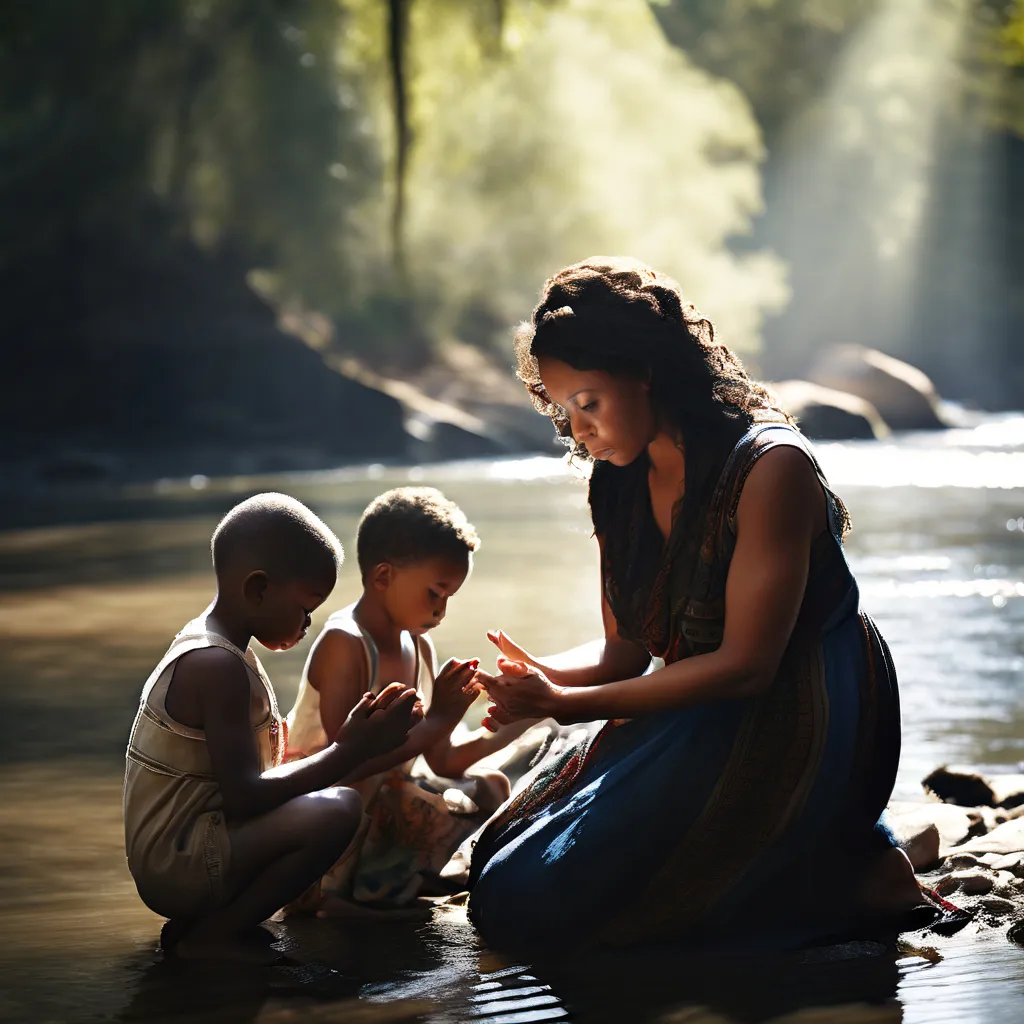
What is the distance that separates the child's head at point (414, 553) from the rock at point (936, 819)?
3.99 ft

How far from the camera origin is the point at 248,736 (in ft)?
10.6

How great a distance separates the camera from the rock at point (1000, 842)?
3.94 metres

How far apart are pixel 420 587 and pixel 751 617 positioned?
2.87ft

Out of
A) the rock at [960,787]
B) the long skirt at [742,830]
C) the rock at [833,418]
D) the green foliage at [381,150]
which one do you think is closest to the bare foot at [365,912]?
the long skirt at [742,830]

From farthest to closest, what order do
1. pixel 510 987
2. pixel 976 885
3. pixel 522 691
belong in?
pixel 976 885 → pixel 522 691 → pixel 510 987

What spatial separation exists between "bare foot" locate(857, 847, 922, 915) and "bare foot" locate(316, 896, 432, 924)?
97cm

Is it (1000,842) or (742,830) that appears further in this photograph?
(1000,842)

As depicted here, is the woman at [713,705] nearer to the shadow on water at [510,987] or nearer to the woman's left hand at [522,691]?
the woman's left hand at [522,691]

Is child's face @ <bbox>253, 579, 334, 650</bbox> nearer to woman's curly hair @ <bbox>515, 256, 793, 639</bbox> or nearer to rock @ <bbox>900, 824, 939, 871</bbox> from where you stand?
woman's curly hair @ <bbox>515, 256, 793, 639</bbox>

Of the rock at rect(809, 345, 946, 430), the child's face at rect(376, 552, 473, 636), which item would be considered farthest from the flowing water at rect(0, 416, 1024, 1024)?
the rock at rect(809, 345, 946, 430)

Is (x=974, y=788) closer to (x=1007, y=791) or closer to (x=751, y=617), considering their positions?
(x=1007, y=791)

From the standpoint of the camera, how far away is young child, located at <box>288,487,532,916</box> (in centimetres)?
374

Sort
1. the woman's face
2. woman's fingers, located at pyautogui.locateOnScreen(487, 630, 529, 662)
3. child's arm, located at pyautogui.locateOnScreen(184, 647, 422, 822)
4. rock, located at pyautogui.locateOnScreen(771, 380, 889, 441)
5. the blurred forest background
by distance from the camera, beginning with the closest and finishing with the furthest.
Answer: child's arm, located at pyautogui.locateOnScreen(184, 647, 422, 822), the woman's face, woman's fingers, located at pyautogui.locateOnScreen(487, 630, 529, 662), the blurred forest background, rock, located at pyautogui.locateOnScreen(771, 380, 889, 441)

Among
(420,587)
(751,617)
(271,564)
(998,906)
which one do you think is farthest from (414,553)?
(998,906)
